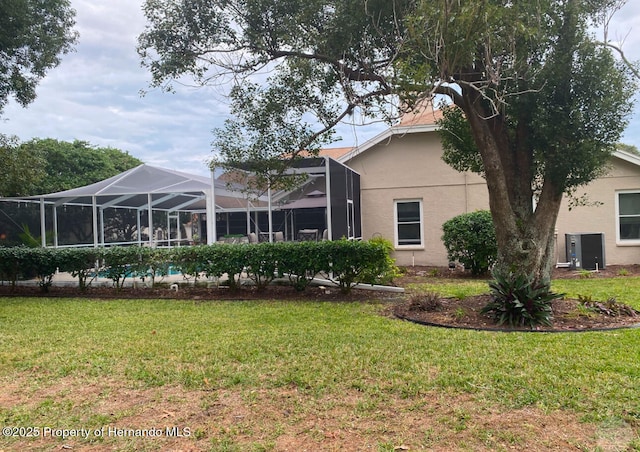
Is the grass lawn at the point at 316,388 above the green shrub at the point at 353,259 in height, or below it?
below

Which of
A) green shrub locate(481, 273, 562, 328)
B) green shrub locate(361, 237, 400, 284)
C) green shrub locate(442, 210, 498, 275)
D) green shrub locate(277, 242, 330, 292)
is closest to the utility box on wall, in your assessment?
green shrub locate(442, 210, 498, 275)

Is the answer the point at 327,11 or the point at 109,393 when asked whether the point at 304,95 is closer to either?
the point at 327,11

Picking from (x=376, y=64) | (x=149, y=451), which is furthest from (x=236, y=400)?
(x=376, y=64)

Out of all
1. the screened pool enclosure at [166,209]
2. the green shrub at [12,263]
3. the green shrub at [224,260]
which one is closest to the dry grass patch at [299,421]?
the green shrub at [224,260]

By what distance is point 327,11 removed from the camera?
6.89 m

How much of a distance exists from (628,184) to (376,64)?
10.7m

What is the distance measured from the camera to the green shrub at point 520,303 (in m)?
6.46

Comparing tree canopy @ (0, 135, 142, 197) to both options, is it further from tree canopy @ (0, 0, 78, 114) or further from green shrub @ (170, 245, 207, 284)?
green shrub @ (170, 245, 207, 284)

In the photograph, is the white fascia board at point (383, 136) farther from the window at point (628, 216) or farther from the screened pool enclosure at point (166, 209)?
the window at point (628, 216)

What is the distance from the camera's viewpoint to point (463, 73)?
273 inches

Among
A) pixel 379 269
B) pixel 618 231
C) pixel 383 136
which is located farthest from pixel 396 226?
pixel 618 231

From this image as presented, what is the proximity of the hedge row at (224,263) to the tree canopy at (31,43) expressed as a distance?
4.02m

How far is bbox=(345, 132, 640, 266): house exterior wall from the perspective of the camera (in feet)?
44.5

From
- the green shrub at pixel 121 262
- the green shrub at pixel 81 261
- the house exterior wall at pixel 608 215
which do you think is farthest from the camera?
the house exterior wall at pixel 608 215
